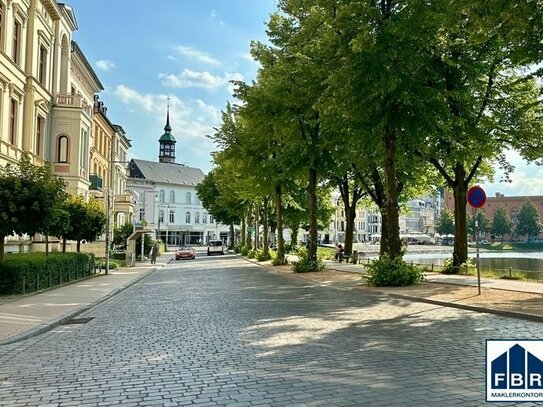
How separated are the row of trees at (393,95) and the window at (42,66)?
12.6 metres

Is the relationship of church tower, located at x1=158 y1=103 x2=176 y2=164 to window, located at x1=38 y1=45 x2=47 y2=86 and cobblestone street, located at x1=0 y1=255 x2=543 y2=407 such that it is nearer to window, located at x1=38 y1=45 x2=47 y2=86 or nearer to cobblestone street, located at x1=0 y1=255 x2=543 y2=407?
window, located at x1=38 y1=45 x2=47 y2=86

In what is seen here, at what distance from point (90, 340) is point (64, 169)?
2944cm

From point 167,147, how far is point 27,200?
111721mm

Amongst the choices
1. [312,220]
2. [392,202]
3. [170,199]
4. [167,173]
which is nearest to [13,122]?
[312,220]

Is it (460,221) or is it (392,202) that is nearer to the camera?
(392,202)

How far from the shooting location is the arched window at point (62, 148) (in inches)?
1448

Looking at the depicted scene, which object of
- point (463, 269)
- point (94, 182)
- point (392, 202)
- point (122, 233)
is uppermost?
point (94, 182)

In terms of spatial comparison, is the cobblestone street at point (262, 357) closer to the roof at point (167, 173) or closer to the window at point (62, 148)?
the window at point (62, 148)

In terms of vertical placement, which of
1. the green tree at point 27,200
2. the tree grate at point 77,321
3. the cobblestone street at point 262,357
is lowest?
the tree grate at point 77,321

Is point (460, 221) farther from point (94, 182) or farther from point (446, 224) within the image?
point (446, 224)

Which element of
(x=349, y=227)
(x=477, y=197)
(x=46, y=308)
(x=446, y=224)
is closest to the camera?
(x=46, y=308)

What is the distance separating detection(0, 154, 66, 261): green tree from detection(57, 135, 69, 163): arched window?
1932 cm

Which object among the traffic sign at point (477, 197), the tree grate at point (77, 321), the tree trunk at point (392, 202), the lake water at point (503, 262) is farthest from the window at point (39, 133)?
the traffic sign at point (477, 197)

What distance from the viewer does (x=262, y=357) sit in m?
8.12
